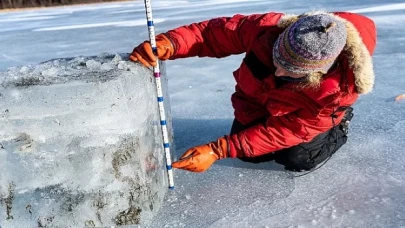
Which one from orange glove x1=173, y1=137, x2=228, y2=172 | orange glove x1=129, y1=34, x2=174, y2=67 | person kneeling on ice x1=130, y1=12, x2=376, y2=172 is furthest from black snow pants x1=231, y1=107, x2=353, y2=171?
orange glove x1=129, y1=34, x2=174, y2=67

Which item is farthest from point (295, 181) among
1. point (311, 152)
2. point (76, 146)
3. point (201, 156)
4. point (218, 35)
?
point (76, 146)

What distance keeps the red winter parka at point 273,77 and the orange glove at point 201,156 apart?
0.04 m

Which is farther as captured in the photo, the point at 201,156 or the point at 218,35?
the point at 218,35

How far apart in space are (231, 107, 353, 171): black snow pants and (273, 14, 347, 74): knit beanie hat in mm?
455

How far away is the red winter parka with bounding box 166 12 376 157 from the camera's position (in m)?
1.61

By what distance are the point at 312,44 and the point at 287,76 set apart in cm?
22

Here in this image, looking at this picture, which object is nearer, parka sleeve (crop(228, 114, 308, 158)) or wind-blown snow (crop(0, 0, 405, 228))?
wind-blown snow (crop(0, 0, 405, 228))

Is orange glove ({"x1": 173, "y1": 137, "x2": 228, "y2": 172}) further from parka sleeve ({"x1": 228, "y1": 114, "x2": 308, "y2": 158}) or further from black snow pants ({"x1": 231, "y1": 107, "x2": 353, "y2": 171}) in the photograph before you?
black snow pants ({"x1": 231, "y1": 107, "x2": 353, "y2": 171})

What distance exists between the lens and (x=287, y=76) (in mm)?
1662

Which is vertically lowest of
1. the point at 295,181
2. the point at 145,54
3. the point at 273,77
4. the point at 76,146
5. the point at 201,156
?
the point at 295,181

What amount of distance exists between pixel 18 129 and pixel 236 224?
32.6 inches

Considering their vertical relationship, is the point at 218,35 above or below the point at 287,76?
above

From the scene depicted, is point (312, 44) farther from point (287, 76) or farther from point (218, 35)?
point (218, 35)

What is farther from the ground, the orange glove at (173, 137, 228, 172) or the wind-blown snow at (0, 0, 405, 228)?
the orange glove at (173, 137, 228, 172)
